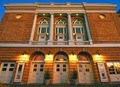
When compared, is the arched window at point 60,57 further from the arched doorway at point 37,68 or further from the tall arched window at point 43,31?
the tall arched window at point 43,31

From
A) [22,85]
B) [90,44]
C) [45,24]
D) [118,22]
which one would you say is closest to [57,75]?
[22,85]

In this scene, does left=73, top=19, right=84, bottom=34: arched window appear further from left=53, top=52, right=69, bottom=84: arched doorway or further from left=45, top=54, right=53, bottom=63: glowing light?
left=45, top=54, right=53, bottom=63: glowing light

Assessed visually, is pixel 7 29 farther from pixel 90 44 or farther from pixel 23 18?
pixel 90 44

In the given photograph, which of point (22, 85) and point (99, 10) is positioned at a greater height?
point (99, 10)

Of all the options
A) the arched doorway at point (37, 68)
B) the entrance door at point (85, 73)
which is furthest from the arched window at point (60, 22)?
the entrance door at point (85, 73)

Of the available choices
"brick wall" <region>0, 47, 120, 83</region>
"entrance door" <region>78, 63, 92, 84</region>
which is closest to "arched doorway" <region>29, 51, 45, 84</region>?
"brick wall" <region>0, 47, 120, 83</region>

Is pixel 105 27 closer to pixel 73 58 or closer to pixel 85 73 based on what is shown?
pixel 73 58

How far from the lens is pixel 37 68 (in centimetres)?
1734

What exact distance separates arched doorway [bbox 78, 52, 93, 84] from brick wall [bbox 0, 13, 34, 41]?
7330 millimetres

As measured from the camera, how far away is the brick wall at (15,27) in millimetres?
19541

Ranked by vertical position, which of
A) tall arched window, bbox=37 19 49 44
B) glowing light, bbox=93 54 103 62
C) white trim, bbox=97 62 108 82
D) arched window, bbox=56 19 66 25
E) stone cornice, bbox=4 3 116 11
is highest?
stone cornice, bbox=4 3 116 11

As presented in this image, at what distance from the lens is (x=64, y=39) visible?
20641 mm

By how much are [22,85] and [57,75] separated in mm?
4098

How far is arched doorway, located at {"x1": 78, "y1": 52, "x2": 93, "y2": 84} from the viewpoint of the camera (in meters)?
16.5
